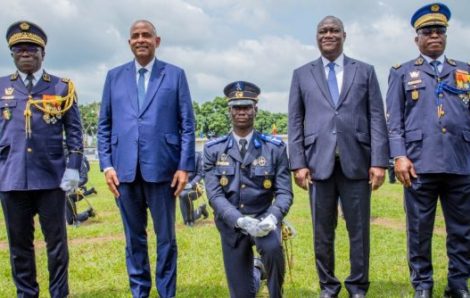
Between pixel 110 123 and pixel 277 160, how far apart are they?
5.11 ft

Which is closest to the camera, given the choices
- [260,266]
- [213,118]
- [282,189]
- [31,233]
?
[282,189]

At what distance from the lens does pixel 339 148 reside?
4453 mm

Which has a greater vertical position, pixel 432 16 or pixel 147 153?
pixel 432 16

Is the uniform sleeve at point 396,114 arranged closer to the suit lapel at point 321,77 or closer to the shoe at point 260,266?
the suit lapel at point 321,77

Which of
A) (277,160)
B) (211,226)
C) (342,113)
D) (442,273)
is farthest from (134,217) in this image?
(211,226)

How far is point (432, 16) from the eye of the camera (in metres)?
4.52

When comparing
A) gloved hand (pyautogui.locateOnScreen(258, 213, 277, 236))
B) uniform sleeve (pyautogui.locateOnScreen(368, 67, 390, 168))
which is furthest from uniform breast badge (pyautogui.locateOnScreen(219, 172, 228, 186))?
uniform sleeve (pyautogui.locateOnScreen(368, 67, 390, 168))

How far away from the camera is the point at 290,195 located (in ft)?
14.2

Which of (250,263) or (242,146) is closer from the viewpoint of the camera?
(250,263)

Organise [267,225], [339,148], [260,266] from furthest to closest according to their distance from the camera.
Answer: [260,266]
[339,148]
[267,225]

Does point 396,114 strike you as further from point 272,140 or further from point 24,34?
point 24,34

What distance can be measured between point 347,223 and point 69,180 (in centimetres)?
245

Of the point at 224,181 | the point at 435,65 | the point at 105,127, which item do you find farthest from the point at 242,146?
the point at 435,65

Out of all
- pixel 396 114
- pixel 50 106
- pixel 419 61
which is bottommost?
pixel 396 114
